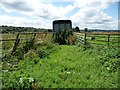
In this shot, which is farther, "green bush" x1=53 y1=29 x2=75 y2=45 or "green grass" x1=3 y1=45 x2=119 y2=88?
"green bush" x1=53 y1=29 x2=75 y2=45

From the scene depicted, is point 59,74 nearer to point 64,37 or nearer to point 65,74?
point 65,74

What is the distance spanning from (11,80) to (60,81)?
1.59 metres

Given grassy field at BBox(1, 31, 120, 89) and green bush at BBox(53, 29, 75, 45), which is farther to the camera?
green bush at BBox(53, 29, 75, 45)

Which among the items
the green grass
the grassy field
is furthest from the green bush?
the green grass

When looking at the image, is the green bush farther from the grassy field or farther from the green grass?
the green grass

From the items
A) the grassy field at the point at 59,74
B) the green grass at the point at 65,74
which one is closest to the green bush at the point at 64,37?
the grassy field at the point at 59,74

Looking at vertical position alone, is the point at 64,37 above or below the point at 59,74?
above

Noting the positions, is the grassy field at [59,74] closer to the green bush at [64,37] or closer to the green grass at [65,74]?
the green grass at [65,74]

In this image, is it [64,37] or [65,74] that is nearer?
[65,74]

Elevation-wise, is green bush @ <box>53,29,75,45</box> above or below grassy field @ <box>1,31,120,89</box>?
above

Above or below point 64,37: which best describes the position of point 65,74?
below

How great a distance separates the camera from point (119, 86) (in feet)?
23.9

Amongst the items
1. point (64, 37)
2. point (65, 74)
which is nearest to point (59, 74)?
point (65, 74)

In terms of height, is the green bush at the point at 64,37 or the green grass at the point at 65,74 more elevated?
the green bush at the point at 64,37
